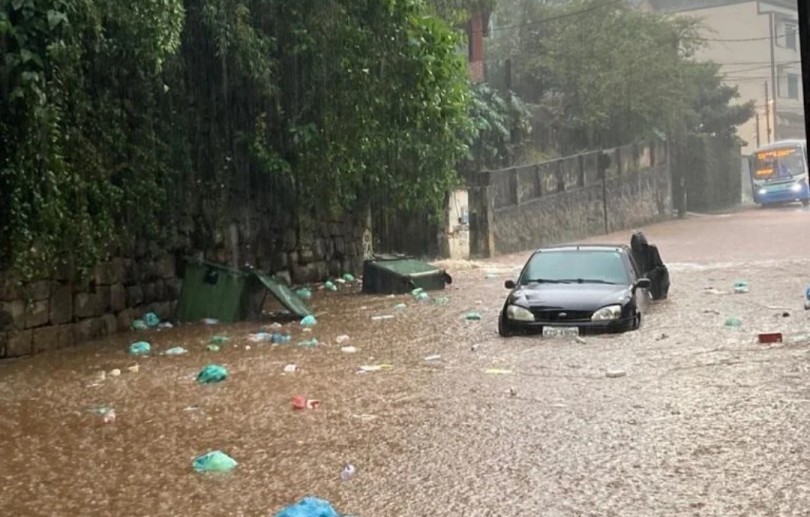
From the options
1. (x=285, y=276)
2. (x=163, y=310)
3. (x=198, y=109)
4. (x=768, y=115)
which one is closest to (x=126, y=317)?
(x=163, y=310)

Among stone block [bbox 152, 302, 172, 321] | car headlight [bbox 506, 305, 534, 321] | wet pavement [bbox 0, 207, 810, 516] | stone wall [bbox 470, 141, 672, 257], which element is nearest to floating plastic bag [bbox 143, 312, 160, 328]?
stone block [bbox 152, 302, 172, 321]

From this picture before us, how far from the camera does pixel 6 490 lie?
247 inches

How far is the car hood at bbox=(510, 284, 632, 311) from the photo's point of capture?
11931mm

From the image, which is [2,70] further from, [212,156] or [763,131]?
[763,131]

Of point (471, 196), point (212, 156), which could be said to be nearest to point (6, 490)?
point (212, 156)

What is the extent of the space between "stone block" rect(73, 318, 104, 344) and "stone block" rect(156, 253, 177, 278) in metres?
1.87

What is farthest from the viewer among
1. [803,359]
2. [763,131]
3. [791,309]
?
[763,131]

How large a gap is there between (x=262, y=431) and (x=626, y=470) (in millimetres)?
2874

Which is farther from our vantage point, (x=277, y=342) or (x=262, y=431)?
(x=277, y=342)

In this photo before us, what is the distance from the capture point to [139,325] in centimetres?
1431

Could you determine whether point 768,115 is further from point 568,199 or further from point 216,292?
point 216,292

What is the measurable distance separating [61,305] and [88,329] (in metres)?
0.68

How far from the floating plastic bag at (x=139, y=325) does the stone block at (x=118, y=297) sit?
287 millimetres

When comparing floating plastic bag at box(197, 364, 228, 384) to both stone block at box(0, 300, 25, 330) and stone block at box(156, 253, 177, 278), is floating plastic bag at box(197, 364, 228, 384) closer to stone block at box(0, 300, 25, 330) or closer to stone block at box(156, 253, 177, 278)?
stone block at box(0, 300, 25, 330)
